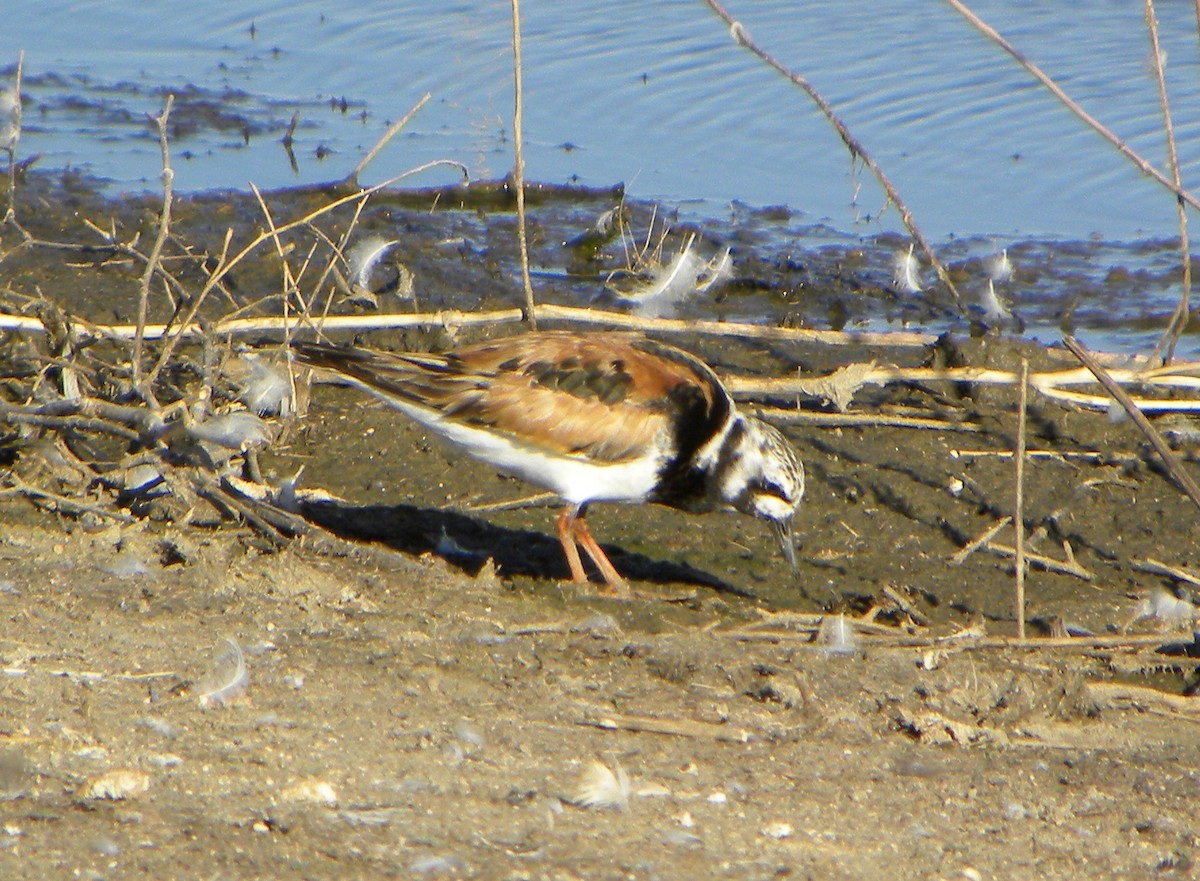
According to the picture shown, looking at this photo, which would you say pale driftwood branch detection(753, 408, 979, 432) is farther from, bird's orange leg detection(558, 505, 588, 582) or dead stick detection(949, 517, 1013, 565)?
bird's orange leg detection(558, 505, 588, 582)

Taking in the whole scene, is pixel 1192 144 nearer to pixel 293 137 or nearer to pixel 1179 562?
pixel 1179 562

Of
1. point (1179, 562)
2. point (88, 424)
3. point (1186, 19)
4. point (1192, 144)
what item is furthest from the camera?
point (1186, 19)

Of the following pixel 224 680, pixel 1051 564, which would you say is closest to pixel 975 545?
pixel 1051 564

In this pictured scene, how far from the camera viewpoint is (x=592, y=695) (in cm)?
385

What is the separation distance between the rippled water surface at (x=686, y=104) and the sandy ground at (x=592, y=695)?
340cm

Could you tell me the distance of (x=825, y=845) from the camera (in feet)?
10.4

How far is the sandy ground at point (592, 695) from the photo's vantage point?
3049mm

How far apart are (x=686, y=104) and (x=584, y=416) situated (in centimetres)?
600

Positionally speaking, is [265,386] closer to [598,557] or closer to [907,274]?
[598,557]

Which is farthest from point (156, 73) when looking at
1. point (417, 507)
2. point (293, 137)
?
point (417, 507)

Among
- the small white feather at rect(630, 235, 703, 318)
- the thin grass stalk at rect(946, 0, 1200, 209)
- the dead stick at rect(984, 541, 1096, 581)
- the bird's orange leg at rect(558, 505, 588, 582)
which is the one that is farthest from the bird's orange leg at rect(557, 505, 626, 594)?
the small white feather at rect(630, 235, 703, 318)

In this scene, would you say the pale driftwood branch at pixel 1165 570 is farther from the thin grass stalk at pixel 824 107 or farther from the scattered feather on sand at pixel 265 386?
the scattered feather on sand at pixel 265 386

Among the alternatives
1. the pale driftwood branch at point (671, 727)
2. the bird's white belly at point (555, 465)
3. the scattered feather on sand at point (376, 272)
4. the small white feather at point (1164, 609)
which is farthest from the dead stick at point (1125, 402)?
the scattered feather on sand at point (376, 272)

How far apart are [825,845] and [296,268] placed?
570 cm
